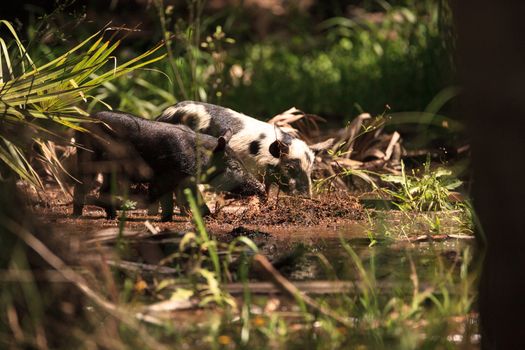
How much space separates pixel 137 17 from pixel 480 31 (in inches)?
455

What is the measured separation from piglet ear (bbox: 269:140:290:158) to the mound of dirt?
861mm

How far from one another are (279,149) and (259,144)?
0.26 metres

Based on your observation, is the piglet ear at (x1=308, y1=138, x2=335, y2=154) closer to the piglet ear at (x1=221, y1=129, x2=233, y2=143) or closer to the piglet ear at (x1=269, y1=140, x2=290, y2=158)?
the piglet ear at (x1=269, y1=140, x2=290, y2=158)

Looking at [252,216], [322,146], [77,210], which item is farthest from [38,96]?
[322,146]

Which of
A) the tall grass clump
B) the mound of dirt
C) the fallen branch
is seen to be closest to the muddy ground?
the mound of dirt

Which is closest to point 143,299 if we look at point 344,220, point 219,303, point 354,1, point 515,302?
point 219,303

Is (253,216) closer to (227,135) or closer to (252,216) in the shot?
(252,216)

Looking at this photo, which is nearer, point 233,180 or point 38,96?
point 38,96

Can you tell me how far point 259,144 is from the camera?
7.59 meters

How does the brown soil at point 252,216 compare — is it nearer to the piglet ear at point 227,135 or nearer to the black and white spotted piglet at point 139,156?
the black and white spotted piglet at point 139,156

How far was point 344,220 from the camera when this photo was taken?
6.05 metres

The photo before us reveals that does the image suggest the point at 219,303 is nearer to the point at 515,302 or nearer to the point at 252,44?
the point at 515,302

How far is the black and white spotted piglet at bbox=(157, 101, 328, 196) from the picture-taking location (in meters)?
7.31

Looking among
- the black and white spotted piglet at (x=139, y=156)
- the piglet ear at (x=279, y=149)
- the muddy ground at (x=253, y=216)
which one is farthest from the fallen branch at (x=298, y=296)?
the piglet ear at (x=279, y=149)
